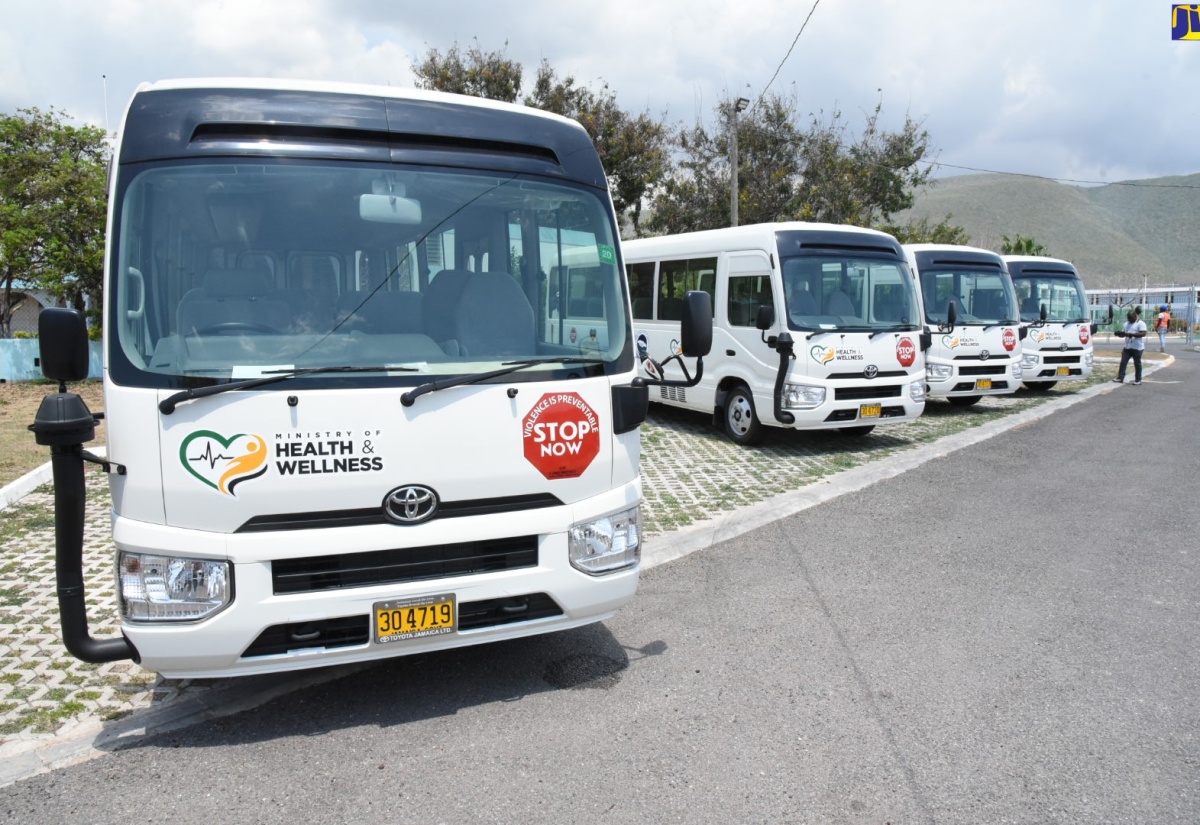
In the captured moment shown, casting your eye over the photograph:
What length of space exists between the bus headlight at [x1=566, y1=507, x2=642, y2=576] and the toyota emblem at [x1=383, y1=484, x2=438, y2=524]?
64 cm

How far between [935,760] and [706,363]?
26.8 ft

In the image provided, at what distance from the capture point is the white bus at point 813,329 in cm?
985

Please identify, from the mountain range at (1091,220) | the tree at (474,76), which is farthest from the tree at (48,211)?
the mountain range at (1091,220)

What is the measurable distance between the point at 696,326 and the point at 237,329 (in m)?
2.08

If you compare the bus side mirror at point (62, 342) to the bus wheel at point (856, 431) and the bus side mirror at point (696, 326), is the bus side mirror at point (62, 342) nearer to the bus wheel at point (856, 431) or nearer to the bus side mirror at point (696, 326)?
the bus side mirror at point (696, 326)

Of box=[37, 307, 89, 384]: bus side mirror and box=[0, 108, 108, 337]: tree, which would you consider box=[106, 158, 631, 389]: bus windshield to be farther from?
box=[0, 108, 108, 337]: tree

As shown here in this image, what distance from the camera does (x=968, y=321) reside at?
541 inches

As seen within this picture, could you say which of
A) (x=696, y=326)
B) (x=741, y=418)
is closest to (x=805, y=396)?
(x=741, y=418)

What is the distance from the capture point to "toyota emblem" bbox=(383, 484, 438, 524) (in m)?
3.48

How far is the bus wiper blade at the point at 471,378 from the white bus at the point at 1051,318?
1415cm

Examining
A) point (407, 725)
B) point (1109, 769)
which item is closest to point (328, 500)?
point (407, 725)

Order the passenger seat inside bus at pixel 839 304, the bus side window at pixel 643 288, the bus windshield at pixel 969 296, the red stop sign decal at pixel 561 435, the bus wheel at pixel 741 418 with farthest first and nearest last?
1. the bus windshield at pixel 969 296
2. the bus side window at pixel 643 288
3. the bus wheel at pixel 741 418
4. the passenger seat inside bus at pixel 839 304
5. the red stop sign decal at pixel 561 435

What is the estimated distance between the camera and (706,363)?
37.2 feet

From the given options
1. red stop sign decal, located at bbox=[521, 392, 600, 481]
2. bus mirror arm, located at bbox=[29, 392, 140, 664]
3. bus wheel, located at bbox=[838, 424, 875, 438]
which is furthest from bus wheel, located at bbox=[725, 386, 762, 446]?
bus mirror arm, located at bbox=[29, 392, 140, 664]
